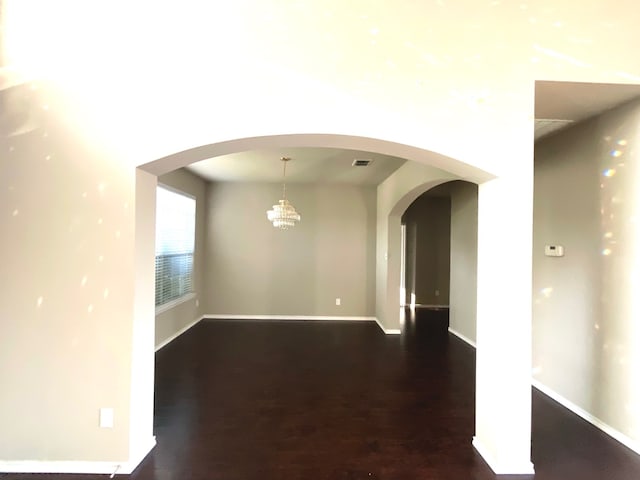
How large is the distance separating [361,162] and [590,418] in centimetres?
368

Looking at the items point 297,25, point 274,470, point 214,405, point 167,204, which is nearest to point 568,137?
point 297,25

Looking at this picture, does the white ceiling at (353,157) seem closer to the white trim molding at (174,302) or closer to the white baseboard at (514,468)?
the white trim molding at (174,302)

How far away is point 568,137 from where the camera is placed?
3.18 meters

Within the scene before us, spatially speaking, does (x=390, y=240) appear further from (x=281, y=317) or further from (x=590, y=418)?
(x=590, y=418)

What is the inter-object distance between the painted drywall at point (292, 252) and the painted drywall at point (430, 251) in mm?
2236

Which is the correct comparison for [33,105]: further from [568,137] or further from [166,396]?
[568,137]

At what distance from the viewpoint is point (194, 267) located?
20.0 feet

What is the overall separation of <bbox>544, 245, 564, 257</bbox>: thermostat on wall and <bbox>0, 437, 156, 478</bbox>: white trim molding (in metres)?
4.00

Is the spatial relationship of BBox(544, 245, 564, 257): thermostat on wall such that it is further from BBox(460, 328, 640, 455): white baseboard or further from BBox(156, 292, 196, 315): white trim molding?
BBox(156, 292, 196, 315): white trim molding

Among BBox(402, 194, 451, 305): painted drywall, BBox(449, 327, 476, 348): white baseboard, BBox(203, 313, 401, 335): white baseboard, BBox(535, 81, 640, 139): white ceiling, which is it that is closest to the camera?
BBox(535, 81, 640, 139): white ceiling

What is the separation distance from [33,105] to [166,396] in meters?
2.71

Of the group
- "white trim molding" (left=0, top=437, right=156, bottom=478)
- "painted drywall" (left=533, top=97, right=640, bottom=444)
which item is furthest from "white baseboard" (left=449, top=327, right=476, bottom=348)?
"white trim molding" (left=0, top=437, right=156, bottom=478)

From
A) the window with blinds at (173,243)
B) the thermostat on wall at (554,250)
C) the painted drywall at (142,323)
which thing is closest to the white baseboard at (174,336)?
the window with blinds at (173,243)

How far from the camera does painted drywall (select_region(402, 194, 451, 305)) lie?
841cm
